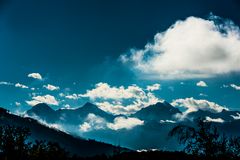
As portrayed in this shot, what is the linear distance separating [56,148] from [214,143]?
57510 mm

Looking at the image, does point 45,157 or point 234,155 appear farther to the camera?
point 45,157

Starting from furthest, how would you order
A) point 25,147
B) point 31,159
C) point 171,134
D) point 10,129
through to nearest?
1. point 10,129
2. point 25,147
3. point 31,159
4. point 171,134

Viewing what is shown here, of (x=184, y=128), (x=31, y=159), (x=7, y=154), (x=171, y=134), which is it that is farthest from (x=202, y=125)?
(x=7, y=154)

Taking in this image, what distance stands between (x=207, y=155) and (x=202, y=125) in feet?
5.63

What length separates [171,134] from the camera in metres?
18.4

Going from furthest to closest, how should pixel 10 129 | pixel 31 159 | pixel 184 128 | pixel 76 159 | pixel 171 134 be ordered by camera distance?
pixel 76 159, pixel 10 129, pixel 31 159, pixel 184 128, pixel 171 134

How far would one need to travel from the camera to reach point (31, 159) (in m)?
64.6

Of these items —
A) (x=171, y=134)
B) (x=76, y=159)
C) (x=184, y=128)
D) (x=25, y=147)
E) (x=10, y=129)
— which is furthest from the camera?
(x=76, y=159)

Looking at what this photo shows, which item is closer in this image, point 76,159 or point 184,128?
point 184,128

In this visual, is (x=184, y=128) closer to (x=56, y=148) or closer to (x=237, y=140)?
(x=237, y=140)

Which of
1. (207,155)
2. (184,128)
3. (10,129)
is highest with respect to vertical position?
(10,129)

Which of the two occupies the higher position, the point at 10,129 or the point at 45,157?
the point at 10,129

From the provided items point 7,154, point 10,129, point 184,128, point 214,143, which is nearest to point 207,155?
point 214,143

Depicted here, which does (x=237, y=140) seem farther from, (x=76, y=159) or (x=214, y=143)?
(x=76, y=159)
